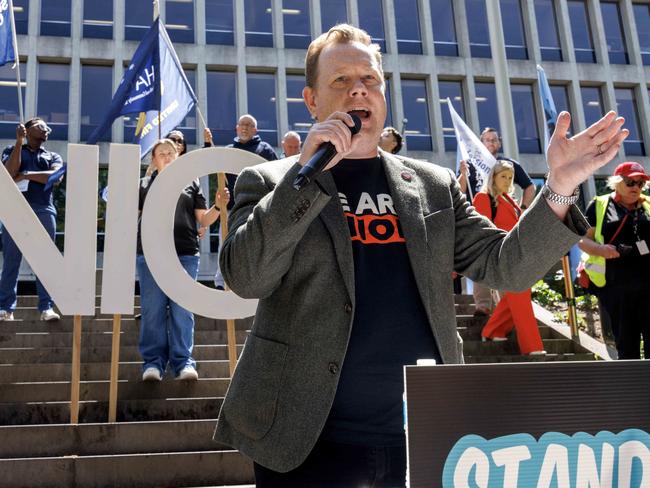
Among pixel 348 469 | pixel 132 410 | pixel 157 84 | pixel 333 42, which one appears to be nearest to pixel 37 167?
pixel 157 84

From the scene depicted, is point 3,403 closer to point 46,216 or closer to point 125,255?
point 125,255

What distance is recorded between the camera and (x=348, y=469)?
5.25 feet

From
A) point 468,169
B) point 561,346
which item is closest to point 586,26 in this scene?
point 468,169

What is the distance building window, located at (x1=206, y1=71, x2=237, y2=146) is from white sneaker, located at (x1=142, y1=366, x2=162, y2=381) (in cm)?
2162

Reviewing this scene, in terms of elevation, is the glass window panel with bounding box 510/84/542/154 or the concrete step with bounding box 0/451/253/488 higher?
the glass window panel with bounding box 510/84/542/154

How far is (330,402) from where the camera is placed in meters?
1.62

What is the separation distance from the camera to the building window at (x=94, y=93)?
26391 mm

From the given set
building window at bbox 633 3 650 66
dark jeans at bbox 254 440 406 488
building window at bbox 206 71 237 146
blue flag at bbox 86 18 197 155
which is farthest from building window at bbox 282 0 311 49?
dark jeans at bbox 254 440 406 488

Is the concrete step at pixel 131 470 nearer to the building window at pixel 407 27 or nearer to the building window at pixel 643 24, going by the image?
the building window at pixel 407 27

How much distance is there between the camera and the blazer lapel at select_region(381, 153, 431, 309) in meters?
1.76

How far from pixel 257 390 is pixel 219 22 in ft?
92.4

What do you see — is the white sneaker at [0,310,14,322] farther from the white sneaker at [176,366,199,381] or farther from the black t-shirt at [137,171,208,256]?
the white sneaker at [176,366,199,381]

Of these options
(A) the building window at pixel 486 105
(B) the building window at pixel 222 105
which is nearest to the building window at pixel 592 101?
(A) the building window at pixel 486 105

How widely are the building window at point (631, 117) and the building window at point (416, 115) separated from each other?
754 cm
